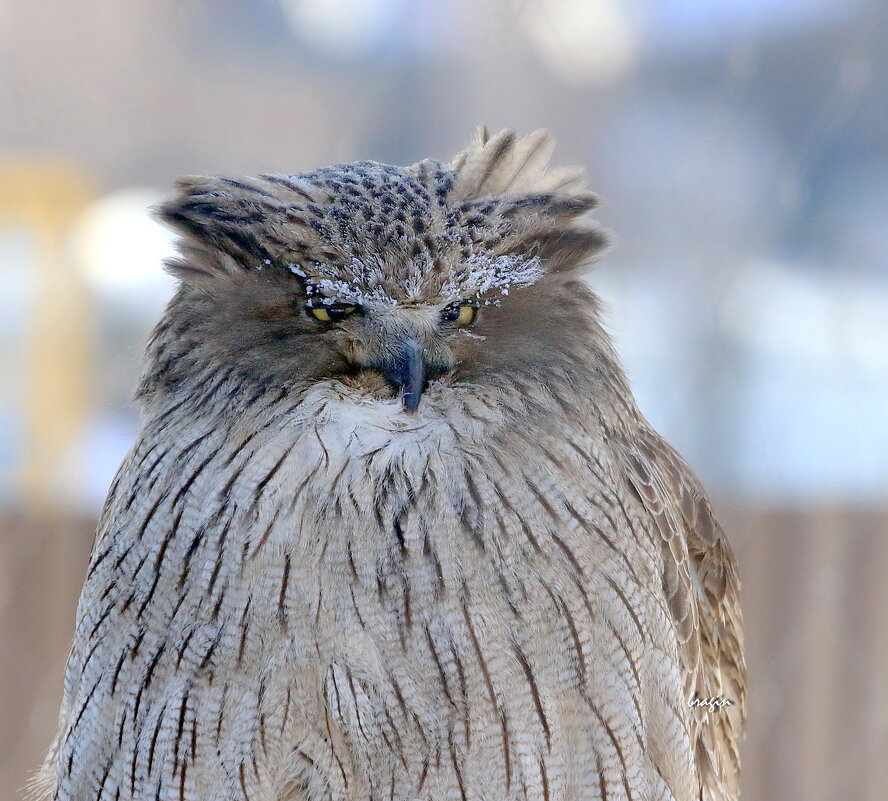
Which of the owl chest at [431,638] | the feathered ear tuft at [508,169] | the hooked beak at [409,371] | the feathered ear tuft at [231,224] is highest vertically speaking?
the feathered ear tuft at [508,169]

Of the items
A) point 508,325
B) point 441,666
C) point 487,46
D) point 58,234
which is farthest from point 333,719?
point 487,46

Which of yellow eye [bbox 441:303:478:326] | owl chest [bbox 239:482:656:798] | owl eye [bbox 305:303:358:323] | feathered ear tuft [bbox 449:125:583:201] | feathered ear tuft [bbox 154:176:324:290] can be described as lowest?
owl chest [bbox 239:482:656:798]

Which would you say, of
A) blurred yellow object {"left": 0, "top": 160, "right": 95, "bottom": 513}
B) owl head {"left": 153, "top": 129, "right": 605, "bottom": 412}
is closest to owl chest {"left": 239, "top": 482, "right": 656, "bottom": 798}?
owl head {"left": 153, "top": 129, "right": 605, "bottom": 412}

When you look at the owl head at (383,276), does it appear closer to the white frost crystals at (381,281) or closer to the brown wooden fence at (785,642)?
the white frost crystals at (381,281)

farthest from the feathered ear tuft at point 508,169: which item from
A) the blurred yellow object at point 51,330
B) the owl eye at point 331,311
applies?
the blurred yellow object at point 51,330

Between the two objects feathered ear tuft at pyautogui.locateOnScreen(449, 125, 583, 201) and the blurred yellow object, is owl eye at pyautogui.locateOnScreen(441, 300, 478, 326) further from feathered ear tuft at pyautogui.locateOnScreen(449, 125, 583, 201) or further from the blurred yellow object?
the blurred yellow object

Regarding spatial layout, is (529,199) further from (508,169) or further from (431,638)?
(431,638)

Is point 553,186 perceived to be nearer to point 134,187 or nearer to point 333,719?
point 333,719
